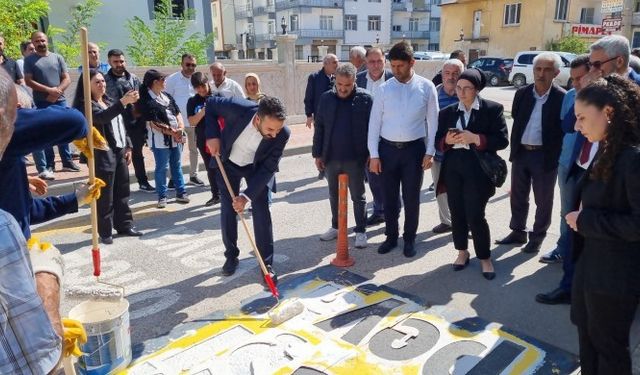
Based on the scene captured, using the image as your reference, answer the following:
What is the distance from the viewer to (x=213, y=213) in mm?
6273

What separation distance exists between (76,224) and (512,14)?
1517 inches

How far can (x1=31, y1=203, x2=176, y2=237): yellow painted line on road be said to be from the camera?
559 cm

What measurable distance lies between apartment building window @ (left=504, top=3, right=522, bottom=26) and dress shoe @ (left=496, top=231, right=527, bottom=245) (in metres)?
36.5

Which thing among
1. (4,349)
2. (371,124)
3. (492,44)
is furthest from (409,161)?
(492,44)

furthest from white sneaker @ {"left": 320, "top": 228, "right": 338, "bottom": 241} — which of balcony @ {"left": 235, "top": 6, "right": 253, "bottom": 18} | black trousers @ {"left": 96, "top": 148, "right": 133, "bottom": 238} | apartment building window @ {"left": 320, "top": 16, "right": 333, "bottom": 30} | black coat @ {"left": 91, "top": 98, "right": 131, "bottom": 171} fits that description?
balcony @ {"left": 235, "top": 6, "right": 253, "bottom": 18}

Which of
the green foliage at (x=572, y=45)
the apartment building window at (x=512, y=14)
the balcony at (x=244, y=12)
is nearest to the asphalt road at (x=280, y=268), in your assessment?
the green foliage at (x=572, y=45)

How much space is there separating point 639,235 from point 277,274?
2.94 meters

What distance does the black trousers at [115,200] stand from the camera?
4.99 metres

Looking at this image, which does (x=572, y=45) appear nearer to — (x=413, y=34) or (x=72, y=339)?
(x=413, y=34)

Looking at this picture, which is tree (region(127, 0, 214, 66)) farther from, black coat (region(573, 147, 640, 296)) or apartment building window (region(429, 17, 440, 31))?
apartment building window (region(429, 17, 440, 31))

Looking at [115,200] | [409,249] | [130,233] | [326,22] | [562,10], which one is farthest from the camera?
[326,22]

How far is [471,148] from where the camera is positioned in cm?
411

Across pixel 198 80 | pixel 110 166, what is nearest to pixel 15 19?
pixel 198 80

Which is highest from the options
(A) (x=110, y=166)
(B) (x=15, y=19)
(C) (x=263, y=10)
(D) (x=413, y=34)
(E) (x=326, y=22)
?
(C) (x=263, y=10)
